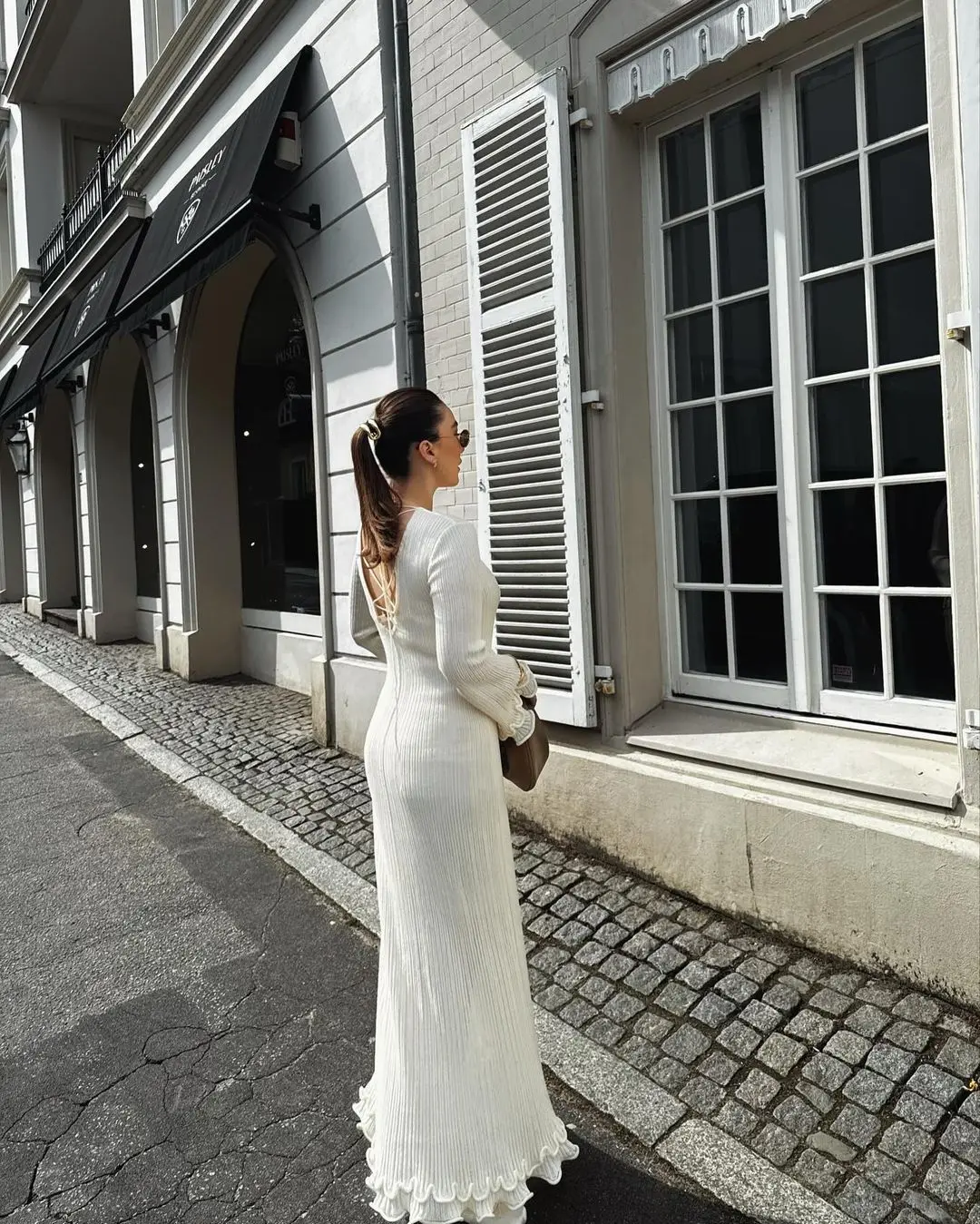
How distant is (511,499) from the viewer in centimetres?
459

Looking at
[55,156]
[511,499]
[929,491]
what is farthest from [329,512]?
[55,156]

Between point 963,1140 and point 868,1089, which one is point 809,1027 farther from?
point 963,1140

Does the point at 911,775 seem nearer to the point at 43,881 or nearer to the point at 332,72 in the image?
the point at 43,881

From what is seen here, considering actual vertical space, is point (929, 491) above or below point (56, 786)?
above

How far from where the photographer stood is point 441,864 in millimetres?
2078

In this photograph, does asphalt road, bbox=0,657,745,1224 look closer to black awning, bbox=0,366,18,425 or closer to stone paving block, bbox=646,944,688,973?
stone paving block, bbox=646,944,688,973

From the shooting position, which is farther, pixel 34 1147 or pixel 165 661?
pixel 165 661

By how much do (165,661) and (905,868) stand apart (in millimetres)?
8836

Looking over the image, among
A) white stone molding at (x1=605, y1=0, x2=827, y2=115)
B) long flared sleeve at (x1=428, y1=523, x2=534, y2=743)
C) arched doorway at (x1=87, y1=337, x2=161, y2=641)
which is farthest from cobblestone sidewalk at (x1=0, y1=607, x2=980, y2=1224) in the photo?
arched doorway at (x1=87, y1=337, x2=161, y2=641)

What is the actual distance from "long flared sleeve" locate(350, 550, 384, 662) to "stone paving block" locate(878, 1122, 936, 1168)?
194 centimetres

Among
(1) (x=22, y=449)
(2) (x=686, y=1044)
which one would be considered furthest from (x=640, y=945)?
(1) (x=22, y=449)

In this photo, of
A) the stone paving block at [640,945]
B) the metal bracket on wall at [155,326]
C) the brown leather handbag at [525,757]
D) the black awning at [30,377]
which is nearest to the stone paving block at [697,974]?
the stone paving block at [640,945]

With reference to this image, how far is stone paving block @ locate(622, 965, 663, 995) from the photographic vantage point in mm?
3166

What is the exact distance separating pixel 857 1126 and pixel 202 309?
9.01 meters
